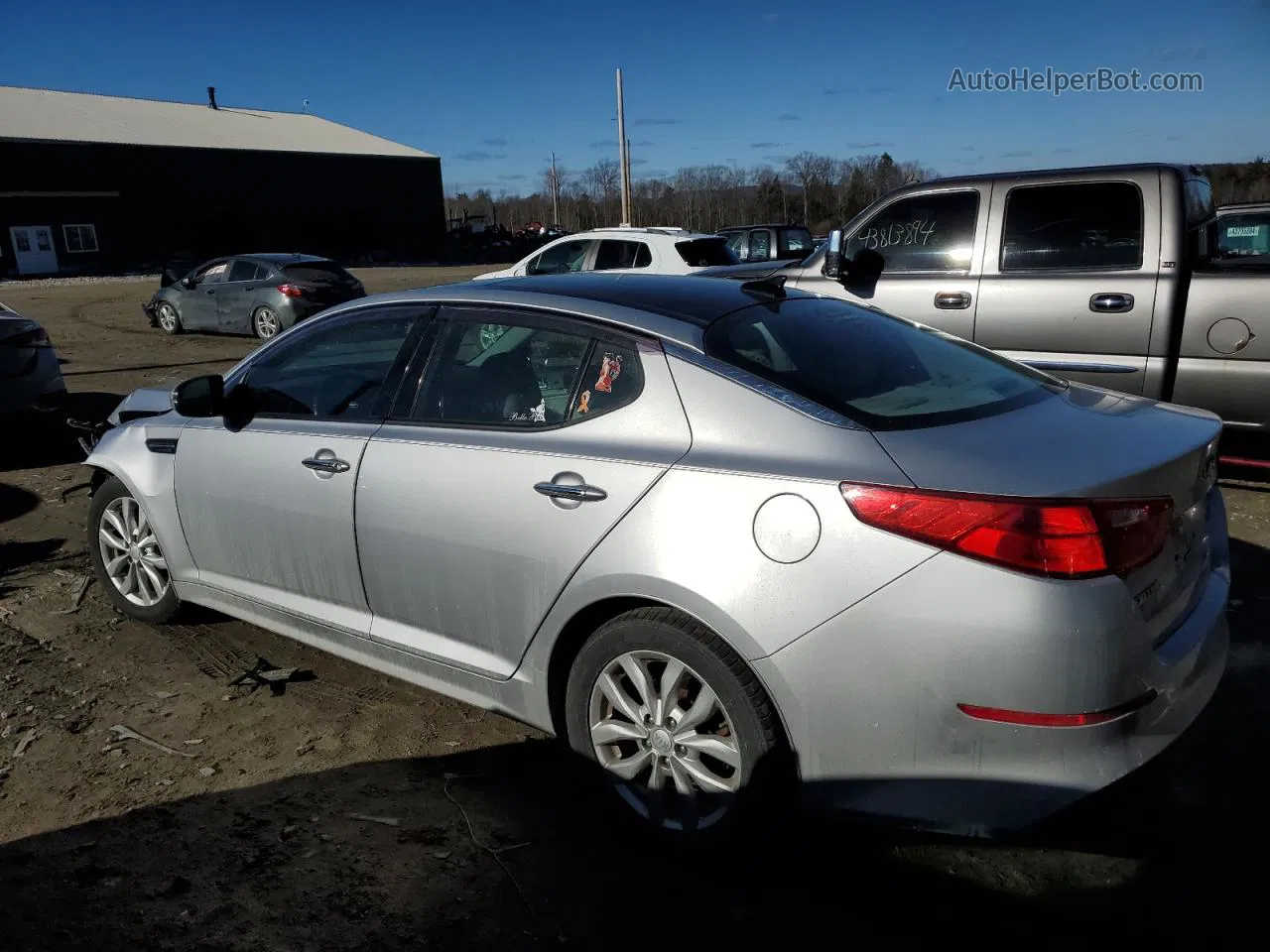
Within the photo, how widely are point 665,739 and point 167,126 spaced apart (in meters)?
55.3

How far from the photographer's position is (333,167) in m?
52.6

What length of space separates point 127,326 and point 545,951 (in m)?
20.3

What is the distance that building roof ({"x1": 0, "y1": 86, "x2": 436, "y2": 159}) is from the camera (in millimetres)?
44281

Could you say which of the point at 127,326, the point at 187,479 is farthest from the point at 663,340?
the point at 127,326

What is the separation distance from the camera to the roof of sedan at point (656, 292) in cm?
316

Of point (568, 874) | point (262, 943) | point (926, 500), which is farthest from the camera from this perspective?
point (568, 874)

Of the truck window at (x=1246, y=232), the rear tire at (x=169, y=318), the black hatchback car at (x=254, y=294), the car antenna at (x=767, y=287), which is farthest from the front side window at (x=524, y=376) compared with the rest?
the rear tire at (x=169, y=318)

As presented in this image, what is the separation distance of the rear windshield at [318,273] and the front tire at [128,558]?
42.5 ft

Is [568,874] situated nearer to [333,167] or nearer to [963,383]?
[963,383]

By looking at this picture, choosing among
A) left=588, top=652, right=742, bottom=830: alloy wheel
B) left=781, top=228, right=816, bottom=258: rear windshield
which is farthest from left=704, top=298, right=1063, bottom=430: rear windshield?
left=781, top=228, right=816, bottom=258: rear windshield

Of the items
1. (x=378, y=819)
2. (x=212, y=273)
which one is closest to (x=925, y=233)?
(x=378, y=819)

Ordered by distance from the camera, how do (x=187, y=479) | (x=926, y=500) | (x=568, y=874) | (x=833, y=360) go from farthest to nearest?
(x=187, y=479), (x=833, y=360), (x=568, y=874), (x=926, y=500)

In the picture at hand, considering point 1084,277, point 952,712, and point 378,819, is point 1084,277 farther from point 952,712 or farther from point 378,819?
point 378,819

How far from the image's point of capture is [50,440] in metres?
8.76
